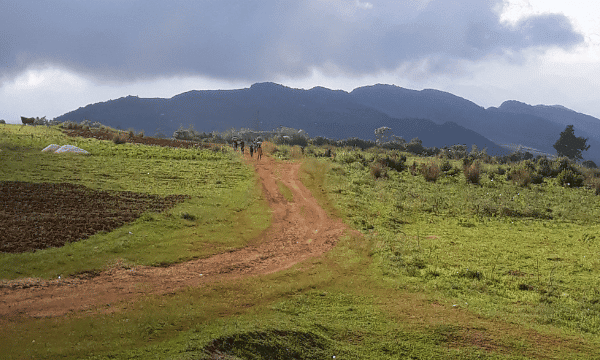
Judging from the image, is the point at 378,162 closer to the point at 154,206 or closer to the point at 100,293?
the point at 154,206

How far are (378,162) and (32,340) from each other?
25622 millimetres

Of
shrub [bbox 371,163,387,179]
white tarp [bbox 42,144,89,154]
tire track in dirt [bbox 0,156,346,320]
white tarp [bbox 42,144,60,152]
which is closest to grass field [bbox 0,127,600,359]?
tire track in dirt [bbox 0,156,346,320]

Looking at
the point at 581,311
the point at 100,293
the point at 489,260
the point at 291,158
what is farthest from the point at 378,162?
the point at 100,293

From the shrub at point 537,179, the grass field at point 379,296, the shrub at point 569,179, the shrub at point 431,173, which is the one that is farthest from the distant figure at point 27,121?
the shrub at point 569,179

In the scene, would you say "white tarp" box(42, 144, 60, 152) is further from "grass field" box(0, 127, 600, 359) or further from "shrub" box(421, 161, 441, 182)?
"shrub" box(421, 161, 441, 182)

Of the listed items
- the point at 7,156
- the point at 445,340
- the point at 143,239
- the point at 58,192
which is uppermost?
the point at 7,156

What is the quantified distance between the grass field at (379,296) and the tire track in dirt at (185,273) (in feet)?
1.48

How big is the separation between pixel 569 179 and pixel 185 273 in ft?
91.3

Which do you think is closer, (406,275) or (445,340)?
(445,340)

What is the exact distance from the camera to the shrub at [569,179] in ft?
84.2

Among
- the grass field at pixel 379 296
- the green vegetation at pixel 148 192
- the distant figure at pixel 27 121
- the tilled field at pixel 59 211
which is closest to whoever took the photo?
the grass field at pixel 379 296

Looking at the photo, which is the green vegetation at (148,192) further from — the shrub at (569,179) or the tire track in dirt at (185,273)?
the shrub at (569,179)

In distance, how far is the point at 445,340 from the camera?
24.7 feet

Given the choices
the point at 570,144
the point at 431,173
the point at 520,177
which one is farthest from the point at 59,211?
the point at 570,144
